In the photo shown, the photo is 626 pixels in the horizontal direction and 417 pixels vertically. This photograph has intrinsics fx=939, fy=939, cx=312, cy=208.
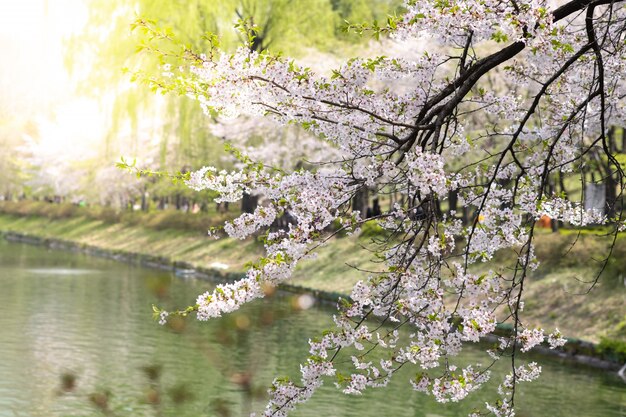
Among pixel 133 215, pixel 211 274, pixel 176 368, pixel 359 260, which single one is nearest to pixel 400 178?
pixel 176 368

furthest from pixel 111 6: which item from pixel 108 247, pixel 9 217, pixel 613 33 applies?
pixel 9 217

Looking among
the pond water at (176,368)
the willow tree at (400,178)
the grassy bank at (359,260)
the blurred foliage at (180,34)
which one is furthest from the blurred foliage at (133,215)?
the willow tree at (400,178)

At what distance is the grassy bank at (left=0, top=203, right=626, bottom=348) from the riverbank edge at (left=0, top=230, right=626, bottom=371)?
297 mm

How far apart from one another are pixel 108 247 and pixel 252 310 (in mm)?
21238

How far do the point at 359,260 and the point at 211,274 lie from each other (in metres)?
6.23

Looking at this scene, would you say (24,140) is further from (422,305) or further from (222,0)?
(422,305)

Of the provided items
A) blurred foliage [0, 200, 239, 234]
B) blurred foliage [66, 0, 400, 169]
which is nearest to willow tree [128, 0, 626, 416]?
blurred foliage [0, 200, 239, 234]

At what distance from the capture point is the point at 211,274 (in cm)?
3284

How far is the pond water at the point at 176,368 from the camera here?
44.3 feet

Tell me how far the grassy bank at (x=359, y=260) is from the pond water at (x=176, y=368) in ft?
6.21

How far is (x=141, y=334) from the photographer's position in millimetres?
19594

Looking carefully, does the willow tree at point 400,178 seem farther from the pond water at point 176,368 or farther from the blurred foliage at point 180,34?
the blurred foliage at point 180,34

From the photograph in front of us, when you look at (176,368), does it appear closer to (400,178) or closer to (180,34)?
(400,178)

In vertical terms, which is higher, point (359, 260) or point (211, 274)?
point (359, 260)
